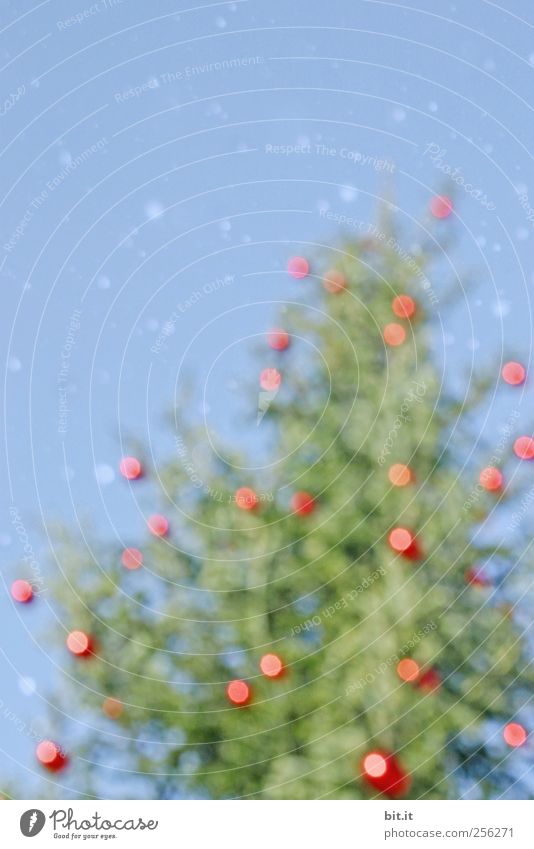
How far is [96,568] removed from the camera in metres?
2.45

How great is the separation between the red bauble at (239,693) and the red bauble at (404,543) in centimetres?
41

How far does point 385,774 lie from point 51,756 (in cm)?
67

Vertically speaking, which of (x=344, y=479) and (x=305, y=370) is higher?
(x=305, y=370)

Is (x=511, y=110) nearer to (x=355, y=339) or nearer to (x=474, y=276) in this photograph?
(x=474, y=276)

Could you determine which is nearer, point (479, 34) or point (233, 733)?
point (233, 733)

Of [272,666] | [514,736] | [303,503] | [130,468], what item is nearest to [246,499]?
[303,503]

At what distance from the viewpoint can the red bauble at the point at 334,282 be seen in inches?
107

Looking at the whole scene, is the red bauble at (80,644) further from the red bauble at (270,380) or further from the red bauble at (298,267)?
the red bauble at (298,267)

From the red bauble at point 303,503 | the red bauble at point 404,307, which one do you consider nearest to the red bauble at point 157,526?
the red bauble at point 303,503

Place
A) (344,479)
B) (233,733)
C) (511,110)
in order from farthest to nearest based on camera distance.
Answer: (511,110)
(344,479)
(233,733)

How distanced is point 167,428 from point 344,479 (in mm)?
407

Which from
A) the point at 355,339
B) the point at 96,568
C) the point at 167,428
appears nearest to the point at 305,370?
the point at 355,339

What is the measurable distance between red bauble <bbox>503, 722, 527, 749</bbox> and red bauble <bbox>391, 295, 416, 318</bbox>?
0.96 m
